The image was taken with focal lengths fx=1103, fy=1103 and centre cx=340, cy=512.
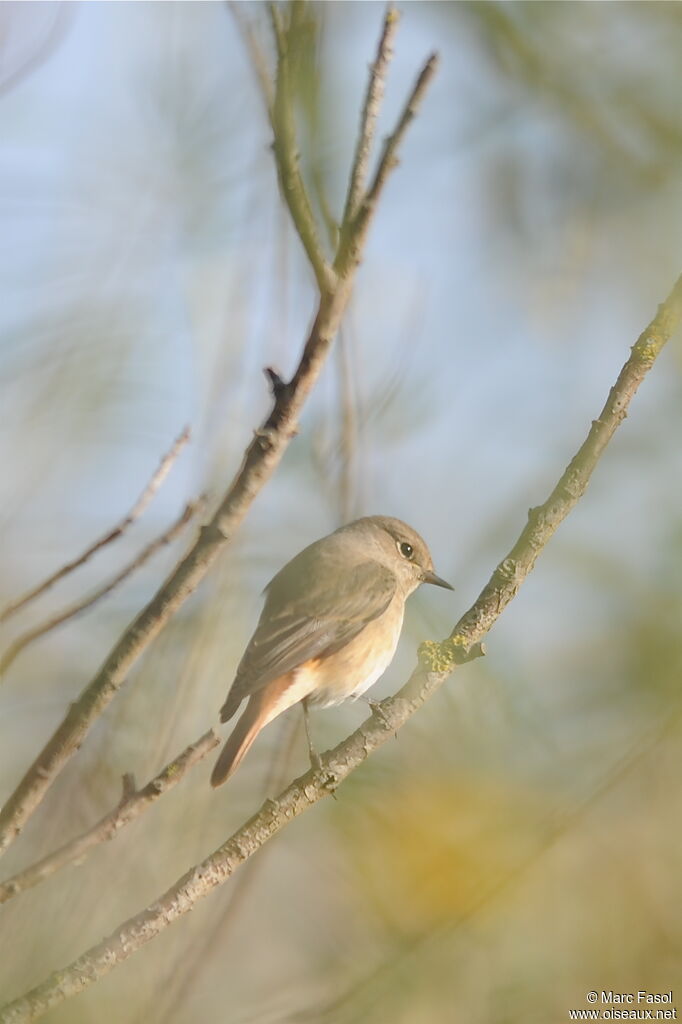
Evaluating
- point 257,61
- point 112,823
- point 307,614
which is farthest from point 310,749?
point 257,61

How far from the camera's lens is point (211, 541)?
158 centimetres

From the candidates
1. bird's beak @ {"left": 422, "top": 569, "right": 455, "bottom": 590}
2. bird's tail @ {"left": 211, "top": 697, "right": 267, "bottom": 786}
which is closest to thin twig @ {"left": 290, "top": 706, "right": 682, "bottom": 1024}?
bird's tail @ {"left": 211, "top": 697, "right": 267, "bottom": 786}

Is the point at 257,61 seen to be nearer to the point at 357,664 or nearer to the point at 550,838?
the point at 550,838

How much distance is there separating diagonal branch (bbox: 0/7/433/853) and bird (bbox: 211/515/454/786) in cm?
125

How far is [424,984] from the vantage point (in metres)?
2.47

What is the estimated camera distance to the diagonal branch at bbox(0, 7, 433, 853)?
148 centimetres

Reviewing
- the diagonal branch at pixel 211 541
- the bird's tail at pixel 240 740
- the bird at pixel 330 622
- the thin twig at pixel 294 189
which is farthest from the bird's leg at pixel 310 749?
the thin twig at pixel 294 189

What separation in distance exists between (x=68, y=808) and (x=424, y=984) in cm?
89

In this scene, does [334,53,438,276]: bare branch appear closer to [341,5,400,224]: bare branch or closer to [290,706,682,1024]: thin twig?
[341,5,400,224]: bare branch

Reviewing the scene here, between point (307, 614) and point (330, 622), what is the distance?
3.9 inches

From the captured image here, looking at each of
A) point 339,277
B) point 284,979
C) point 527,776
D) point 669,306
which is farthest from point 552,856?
point 339,277

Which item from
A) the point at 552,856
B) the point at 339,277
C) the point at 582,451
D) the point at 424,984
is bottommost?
the point at 424,984

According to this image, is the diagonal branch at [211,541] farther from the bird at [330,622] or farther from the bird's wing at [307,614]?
the bird's wing at [307,614]

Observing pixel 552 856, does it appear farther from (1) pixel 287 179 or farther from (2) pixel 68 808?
(1) pixel 287 179
